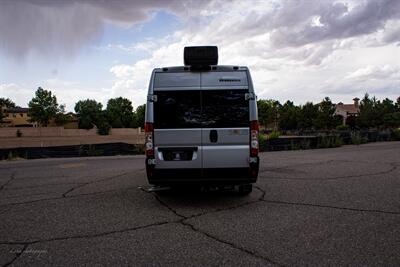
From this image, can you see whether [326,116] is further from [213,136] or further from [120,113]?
[120,113]

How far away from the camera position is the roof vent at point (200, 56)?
253 inches

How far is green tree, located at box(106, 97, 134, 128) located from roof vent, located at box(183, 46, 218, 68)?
95.7 metres

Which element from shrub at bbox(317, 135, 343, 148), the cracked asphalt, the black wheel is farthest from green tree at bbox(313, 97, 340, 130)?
the black wheel

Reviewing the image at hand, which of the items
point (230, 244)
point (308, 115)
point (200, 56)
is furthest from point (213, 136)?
point (308, 115)

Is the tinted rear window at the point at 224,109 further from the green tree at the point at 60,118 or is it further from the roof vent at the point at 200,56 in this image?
the green tree at the point at 60,118

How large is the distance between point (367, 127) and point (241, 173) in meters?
66.4

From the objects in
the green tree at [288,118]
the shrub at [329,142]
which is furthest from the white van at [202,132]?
the green tree at [288,118]

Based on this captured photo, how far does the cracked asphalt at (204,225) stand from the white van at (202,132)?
0.67m

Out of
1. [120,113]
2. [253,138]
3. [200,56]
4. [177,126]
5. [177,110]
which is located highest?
[120,113]

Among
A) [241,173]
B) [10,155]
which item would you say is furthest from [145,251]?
[10,155]

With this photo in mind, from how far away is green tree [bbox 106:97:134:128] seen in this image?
327ft

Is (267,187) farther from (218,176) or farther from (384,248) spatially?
(384,248)

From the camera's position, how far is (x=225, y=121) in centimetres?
622

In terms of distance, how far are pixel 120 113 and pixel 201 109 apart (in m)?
101
